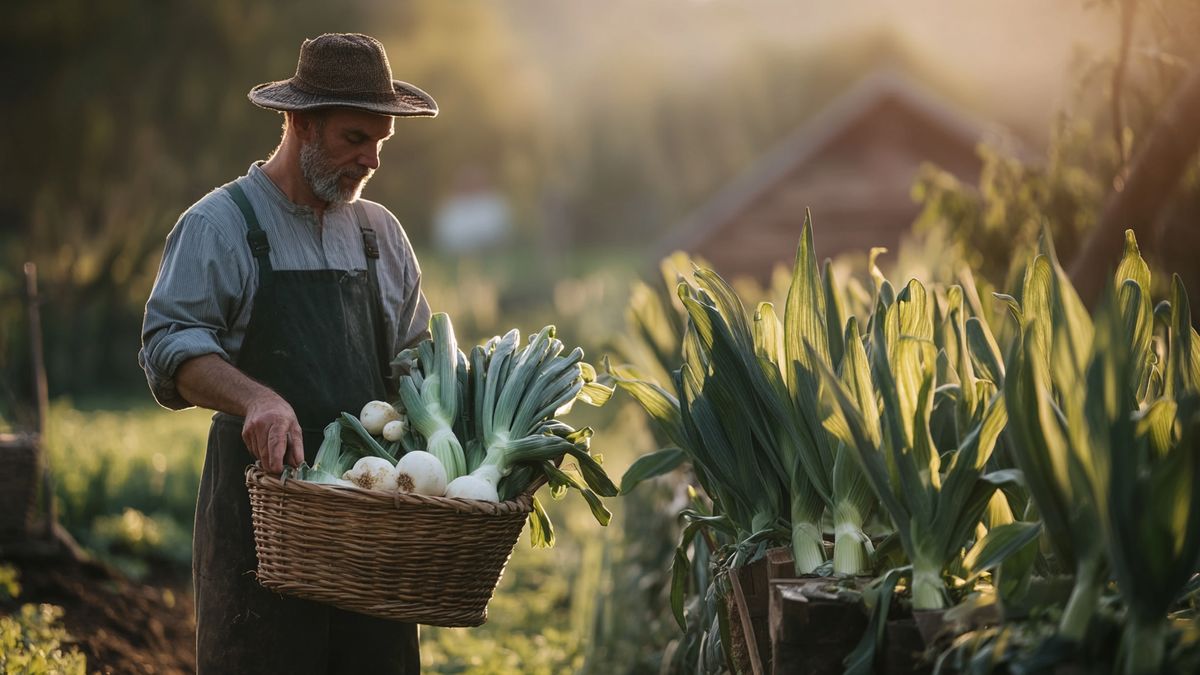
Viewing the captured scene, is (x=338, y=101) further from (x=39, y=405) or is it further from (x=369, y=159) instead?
(x=39, y=405)

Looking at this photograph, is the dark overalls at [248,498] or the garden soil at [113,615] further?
the garden soil at [113,615]

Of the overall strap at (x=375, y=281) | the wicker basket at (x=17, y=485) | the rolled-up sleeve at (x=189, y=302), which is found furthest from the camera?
the wicker basket at (x=17, y=485)

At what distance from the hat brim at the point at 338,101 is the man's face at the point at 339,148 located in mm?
42

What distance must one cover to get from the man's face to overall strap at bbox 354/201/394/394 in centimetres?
19

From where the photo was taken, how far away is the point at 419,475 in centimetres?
242

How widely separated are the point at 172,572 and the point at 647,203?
44.9 metres

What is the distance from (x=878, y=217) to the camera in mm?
11219

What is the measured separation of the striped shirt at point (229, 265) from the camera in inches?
100

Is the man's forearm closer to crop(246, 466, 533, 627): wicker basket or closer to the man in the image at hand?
the man

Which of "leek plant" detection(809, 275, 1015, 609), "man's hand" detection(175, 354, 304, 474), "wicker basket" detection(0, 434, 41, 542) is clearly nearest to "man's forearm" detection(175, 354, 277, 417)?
"man's hand" detection(175, 354, 304, 474)

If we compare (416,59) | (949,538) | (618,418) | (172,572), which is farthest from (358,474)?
(416,59)

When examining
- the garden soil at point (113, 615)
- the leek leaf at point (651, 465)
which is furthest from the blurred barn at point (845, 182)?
the leek leaf at point (651, 465)

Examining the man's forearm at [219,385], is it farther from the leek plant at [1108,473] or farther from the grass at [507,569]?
the grass at [507,569]

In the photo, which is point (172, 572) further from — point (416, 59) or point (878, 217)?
point (416, 59)
